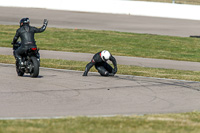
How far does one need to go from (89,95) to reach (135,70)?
17.6 ft

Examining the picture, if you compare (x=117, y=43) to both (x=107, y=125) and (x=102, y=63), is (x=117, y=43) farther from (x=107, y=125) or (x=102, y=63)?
(x=107, y=125)

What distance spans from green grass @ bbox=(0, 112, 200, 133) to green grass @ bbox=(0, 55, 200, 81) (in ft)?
20.8

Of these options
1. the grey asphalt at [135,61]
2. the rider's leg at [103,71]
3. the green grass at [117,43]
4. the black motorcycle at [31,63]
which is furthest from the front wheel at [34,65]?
the green grass at [117,43]

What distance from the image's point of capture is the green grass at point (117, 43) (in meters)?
21.5

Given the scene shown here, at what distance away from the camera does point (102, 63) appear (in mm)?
14289

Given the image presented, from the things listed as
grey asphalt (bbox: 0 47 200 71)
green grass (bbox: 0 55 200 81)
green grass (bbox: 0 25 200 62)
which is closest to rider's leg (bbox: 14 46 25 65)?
green grass (bbox: 0 55 200 81)

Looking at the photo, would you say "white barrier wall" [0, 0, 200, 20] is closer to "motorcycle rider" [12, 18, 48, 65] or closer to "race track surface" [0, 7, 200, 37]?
"race track surface" [0, 7, 200, 37]

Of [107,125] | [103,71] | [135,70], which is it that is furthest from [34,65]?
[107,125]

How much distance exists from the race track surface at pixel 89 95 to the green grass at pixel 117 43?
7.35m

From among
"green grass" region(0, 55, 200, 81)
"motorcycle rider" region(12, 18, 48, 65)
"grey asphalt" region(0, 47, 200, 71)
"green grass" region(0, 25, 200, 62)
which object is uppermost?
"motorcycle rider" region(12, 18, 48, 65)

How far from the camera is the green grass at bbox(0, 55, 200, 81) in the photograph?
586 inches

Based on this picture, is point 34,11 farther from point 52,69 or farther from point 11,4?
point 52,69

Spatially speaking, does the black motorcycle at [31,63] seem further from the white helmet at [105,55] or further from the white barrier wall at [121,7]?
the white barrier wall at [121,7]

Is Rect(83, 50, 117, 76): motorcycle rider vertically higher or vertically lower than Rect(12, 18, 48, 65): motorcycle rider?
lower
